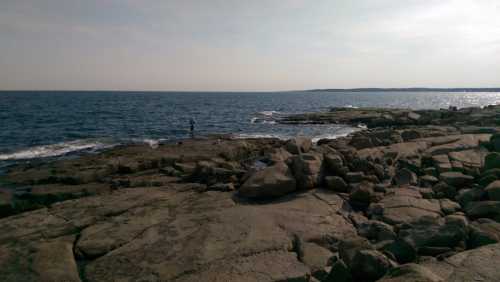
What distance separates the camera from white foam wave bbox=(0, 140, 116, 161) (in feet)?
60.6

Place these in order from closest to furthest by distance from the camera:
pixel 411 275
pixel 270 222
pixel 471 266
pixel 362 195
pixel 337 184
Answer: pixel 411 275, pixel 471 266, pixel 270 222, pixel 362 195, pixel 337 184

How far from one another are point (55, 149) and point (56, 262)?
58.2 ft

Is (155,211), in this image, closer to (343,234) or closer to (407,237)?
(343,234)

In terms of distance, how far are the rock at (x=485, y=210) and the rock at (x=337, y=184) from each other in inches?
112

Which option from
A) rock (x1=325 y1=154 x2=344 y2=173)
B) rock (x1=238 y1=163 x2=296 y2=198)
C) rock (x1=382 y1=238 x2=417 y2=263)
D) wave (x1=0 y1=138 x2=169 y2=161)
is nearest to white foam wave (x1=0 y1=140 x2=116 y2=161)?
wave (x1=0 y1=138 x2=169 y2=161)

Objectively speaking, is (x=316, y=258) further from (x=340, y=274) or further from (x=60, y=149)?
(x=60, y=149)

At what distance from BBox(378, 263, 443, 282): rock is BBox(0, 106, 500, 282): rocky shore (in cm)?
2

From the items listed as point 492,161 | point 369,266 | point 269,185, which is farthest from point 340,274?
point 492,161

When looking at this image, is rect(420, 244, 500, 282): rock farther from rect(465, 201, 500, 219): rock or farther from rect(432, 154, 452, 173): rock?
rect(432, 154, 452, 173): rock

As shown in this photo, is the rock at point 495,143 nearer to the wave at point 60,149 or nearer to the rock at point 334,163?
the rock at point 334,163

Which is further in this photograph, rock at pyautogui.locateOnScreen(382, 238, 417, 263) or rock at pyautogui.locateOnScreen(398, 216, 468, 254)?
rock at pyautogui.locateOnScreen(398, 216, 468, 254)

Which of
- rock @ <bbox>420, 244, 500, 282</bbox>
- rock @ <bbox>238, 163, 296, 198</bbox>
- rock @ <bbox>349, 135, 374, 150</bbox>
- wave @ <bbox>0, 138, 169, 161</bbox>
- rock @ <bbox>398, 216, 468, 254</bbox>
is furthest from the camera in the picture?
wave @ <bbox>0, 138, 169, 161</bbox>

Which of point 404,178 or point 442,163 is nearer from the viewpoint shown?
point 404,178

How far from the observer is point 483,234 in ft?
17.2
